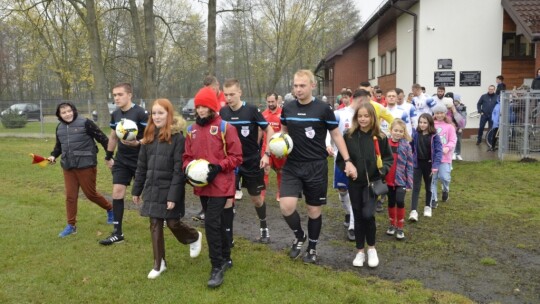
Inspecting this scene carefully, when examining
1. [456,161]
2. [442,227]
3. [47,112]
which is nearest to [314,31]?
[47,112]

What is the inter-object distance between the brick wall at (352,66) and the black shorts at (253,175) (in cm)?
2286

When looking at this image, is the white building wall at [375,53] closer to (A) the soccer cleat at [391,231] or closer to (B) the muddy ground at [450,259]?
(B) the muddy ground at [450,259]

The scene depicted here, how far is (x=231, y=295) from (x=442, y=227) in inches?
147

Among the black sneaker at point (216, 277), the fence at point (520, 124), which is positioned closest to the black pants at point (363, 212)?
the black sneaker at point (216, 277)

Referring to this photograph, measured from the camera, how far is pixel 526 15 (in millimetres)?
15250

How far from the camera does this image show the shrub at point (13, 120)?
23.2 m

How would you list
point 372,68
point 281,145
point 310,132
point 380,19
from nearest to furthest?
point 281,145, point 310,132, point 380,19, point 372,68

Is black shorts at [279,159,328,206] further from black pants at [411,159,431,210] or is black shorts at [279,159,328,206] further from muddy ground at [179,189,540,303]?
black pants at [411,159,431,210]

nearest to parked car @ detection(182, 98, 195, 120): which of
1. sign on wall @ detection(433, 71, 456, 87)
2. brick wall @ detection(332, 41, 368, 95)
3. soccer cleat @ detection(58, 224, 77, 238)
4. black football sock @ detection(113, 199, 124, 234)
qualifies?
brick wall @ detection(332, 41, 368, 95)

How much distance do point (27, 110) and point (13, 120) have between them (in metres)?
0.82

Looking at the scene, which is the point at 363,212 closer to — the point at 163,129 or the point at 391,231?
the point at 391,231

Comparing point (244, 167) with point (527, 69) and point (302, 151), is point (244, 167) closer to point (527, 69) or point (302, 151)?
point (302, 151)

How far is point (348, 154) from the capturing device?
203 inches

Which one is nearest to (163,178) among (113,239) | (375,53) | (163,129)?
(163,129)
